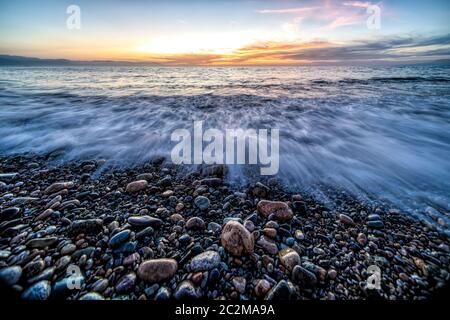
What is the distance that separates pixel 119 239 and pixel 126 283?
44 centimetres

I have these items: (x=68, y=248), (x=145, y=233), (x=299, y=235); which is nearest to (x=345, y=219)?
(x=299, y=235)

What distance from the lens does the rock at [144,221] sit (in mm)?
1923

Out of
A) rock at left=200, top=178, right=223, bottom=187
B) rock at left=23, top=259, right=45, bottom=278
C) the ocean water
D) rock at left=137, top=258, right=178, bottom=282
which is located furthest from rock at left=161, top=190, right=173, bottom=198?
rock at left=23, top=259, right=45, bottom=278

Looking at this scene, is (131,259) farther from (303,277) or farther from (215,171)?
(215,171)

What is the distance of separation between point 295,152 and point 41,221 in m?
3.78

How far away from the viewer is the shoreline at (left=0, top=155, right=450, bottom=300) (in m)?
1.40

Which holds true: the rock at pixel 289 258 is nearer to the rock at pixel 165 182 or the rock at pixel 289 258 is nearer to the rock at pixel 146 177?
the rock at pixel 165 182

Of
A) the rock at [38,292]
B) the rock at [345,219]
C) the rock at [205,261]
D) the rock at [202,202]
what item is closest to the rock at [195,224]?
the rock at [202,202]

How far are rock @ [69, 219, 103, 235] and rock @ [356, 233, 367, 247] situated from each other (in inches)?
95.4

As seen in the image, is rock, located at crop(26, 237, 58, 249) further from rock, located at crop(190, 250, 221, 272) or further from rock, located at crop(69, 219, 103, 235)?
rock, located at crop(190, 250, 221, 272)

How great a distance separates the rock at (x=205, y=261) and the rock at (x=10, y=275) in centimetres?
125

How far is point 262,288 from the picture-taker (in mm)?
1393

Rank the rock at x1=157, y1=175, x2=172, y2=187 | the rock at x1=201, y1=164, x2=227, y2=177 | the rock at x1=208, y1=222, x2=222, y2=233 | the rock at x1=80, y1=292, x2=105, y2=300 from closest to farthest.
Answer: the rock at x1=80, y1=292, x2=105, y2=300, the rock at x1=208, y1=222, x2=222, y2=233, the rock at x1=157, y1=175, x2=172, y2=187, the rock at x1=201, y1=164, x2=227, y2=177
